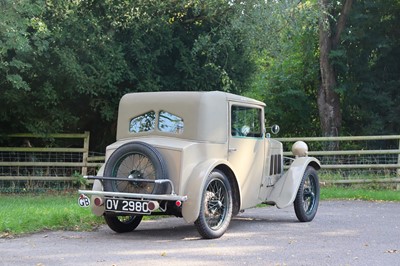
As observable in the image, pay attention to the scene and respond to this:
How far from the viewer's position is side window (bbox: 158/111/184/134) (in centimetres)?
903

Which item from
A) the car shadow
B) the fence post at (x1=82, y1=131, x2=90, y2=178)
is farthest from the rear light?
the fence post at (x1=82, y1=131, x2=90, y2=178)

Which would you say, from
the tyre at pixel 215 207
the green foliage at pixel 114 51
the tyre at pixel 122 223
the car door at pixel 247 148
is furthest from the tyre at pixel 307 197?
the green foliage at pixel 114 51

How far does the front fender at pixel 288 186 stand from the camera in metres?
10.2

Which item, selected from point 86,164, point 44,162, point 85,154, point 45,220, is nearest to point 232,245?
point 45,220

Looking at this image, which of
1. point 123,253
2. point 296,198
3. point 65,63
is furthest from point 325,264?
point 65,63

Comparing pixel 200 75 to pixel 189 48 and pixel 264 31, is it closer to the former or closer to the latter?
pixel 189 48

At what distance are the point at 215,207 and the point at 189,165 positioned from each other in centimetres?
72

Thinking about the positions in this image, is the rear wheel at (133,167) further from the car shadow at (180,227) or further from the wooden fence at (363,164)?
the wooden fence at (363,164)

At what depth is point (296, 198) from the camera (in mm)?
10344

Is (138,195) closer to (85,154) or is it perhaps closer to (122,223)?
(122,223)

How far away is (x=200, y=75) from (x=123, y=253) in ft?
36.9

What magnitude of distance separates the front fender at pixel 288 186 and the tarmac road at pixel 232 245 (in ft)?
1.30

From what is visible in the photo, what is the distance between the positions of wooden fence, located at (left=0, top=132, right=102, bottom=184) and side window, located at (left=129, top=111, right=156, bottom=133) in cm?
752

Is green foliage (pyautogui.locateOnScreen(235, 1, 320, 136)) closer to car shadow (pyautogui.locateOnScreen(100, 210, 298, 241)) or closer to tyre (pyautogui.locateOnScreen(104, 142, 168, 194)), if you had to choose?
car shadow (pyautogui.locateOnScreen(100, 210, 298, 241))
